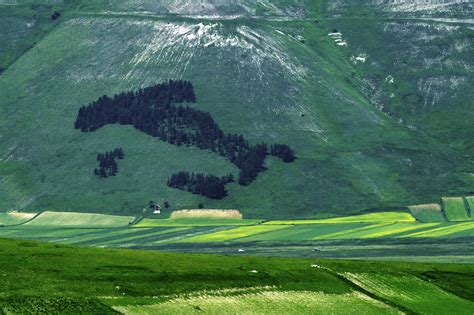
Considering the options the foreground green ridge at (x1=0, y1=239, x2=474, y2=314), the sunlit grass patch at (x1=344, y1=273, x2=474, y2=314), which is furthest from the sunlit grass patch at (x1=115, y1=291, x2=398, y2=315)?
the sunlit grass patch at (x1=344, y1=273, x2=474, y2=314)

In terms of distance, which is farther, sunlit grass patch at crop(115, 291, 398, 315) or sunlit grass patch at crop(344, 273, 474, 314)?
sunlit grass patch at crop(344, 273, 474, 314)

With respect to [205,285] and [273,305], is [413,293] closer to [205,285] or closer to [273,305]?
[273,305]

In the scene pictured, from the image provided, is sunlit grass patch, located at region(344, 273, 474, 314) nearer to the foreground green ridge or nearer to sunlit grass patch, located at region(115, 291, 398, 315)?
the foreground green ridge

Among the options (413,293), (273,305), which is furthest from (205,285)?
(413,293)

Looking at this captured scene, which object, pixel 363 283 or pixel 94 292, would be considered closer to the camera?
pixel 94 292

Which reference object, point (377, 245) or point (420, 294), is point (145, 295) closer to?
point (420, 294)

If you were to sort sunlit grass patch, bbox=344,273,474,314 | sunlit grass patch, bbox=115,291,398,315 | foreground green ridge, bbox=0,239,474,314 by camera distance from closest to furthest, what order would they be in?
1. foreground green ridge, bbox=0,239,474,314
2. sunlit grass patch, bbox=115,291,398,315
3. sunlit grass patch, bbox=344,273,474,314

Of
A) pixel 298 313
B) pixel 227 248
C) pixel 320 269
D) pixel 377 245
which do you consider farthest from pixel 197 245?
pixel 298 313

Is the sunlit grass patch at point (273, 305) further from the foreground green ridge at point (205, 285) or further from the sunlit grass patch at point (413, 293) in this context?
the sunlit grass patch at point (413, 293)
